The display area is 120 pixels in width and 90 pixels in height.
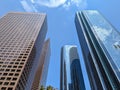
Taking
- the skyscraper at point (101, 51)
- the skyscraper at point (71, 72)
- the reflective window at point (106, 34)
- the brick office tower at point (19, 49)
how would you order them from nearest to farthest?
the brick office tower at point (19, 49) < the skyscraper at point (101, 51) < the reflective window at point (106, 34) < the skyscraper at point (71, 72)

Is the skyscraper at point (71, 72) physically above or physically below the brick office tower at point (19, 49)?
above

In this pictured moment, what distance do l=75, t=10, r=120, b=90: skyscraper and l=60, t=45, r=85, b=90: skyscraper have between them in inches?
1537

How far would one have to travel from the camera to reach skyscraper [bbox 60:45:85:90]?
516 feet

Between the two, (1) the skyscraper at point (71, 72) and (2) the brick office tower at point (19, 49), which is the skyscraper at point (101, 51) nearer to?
(2) the brick office tower at point (19, 49)

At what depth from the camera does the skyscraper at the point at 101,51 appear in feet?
293

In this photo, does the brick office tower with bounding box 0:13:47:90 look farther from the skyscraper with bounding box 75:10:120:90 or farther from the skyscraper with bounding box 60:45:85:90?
the skyscraper with bounding box 60:45:85:90

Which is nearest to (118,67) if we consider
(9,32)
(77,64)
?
(9,32)

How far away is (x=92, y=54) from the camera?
110 meters

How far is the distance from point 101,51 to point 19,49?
3625cm

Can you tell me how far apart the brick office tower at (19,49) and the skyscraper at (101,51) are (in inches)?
1058

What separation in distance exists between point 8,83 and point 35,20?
6763 centimetres

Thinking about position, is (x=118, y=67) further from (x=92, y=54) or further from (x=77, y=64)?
(x=77, y=64)

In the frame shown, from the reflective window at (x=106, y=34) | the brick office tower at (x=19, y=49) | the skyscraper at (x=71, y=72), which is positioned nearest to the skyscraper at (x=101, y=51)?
the reflective window at (x=106, y=34)

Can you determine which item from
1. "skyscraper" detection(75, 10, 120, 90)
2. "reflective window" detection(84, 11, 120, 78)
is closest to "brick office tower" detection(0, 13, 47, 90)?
"skyscraper" detection(75, 10, 120, 90)
